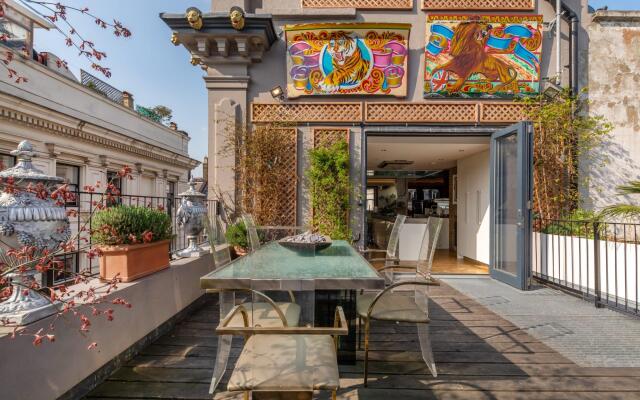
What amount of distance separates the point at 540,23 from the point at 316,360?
5.70 metres

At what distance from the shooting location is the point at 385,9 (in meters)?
4.71

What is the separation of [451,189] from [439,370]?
637 cm

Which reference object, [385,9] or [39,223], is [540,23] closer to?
[385,9]

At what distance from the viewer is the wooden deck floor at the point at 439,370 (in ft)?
5.90

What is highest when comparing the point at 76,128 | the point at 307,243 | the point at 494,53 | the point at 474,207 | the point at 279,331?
the point at 494,53

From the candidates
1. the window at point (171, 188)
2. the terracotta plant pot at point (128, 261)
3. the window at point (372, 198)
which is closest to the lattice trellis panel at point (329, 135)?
the terracotta plant pot at point (128, 261)

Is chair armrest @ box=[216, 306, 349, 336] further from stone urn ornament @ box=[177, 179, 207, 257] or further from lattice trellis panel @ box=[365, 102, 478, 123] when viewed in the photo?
lattice trellis panel @ box=[365, 102, 478, 123]

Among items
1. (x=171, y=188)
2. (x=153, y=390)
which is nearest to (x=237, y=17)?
(x=153, y=390)

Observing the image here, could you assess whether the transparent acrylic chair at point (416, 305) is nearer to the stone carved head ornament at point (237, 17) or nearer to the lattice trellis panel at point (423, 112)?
the lattice trellis panel at point (423, 112)

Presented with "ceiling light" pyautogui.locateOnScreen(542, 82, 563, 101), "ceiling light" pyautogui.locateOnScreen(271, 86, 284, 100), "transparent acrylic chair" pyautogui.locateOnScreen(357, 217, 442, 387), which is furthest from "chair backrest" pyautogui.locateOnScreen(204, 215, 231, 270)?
"ceiling light" pyautogui.locateOnScreen(542, 82, 563, 101)

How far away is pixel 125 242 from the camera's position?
7.38ft

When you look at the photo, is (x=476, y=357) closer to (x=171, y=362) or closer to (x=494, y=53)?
(x=171, y=362)

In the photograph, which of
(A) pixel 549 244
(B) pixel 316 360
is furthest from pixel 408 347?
(A) pixel 549 244

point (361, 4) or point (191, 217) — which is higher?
point (361, 4)
